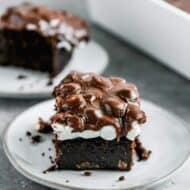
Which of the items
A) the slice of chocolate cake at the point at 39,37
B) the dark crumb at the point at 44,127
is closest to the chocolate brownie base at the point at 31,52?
the slice of chocolate cake at the point at 39,37

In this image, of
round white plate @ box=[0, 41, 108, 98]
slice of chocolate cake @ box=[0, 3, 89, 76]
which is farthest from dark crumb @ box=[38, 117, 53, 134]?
slice of chocolate cake @ box=[0, 3, 89, 76]

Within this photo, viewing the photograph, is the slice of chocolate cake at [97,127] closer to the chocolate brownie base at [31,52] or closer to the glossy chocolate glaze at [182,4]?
the glossy chocolate glaze at [182,4]

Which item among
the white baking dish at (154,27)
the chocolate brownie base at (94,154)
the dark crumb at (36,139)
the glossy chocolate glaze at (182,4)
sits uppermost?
the glossy chocolate glaze at (182,4)

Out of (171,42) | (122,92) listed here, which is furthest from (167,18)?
(122,92)

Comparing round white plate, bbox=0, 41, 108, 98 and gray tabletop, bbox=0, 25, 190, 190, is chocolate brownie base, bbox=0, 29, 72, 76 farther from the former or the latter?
gray tabletop, bbox=0, 25, 190, 190

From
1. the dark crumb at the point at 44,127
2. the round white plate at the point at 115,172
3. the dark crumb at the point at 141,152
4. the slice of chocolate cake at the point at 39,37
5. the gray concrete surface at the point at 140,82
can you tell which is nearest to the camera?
the round white plate at the point at 115,172

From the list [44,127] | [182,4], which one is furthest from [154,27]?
[44,127]

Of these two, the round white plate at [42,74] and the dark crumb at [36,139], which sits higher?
the dark crumb at [36,139]
